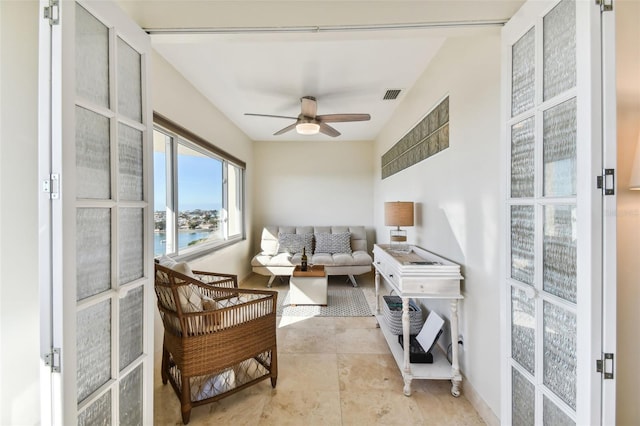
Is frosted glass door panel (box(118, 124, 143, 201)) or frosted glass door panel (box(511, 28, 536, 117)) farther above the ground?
frosted glass door panel (box(511, 28, 536, 117))

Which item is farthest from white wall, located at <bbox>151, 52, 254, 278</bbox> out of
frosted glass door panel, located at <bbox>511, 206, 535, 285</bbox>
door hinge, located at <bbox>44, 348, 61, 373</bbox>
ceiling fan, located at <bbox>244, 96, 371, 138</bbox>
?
frosted glass door panel, located at <bbox>511, 206, 535, 285</bbox>

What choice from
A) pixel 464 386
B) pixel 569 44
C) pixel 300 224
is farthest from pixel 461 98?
pixel 300 224

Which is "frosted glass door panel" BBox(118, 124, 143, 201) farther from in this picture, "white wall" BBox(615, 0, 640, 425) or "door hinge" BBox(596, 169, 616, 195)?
"white wall" BBox(615, 0, 640, 425)

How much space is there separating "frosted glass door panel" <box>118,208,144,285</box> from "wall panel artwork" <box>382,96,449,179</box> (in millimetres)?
2128

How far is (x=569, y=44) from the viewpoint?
3.02 feet

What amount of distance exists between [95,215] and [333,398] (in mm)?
1755

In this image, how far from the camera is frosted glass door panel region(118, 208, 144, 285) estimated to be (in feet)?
3.71

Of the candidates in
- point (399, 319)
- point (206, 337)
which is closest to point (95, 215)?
point (206, 337)

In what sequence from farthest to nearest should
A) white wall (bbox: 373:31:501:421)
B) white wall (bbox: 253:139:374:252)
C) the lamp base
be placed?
white wall (bbox: 253:139:374:252) < the lamp base < white wall (bbox: 373:31:501:421)

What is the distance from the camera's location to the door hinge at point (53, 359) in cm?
85

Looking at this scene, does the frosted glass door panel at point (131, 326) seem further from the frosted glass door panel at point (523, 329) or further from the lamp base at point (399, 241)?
the lamp base at point (399, 241)

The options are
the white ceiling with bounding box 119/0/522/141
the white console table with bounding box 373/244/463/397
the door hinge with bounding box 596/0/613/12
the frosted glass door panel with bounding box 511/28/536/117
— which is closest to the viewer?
the door hinge with bounding box 596/0/613/12

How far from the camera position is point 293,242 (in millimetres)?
4688

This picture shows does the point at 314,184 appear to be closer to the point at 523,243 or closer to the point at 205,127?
the point at 205,127
